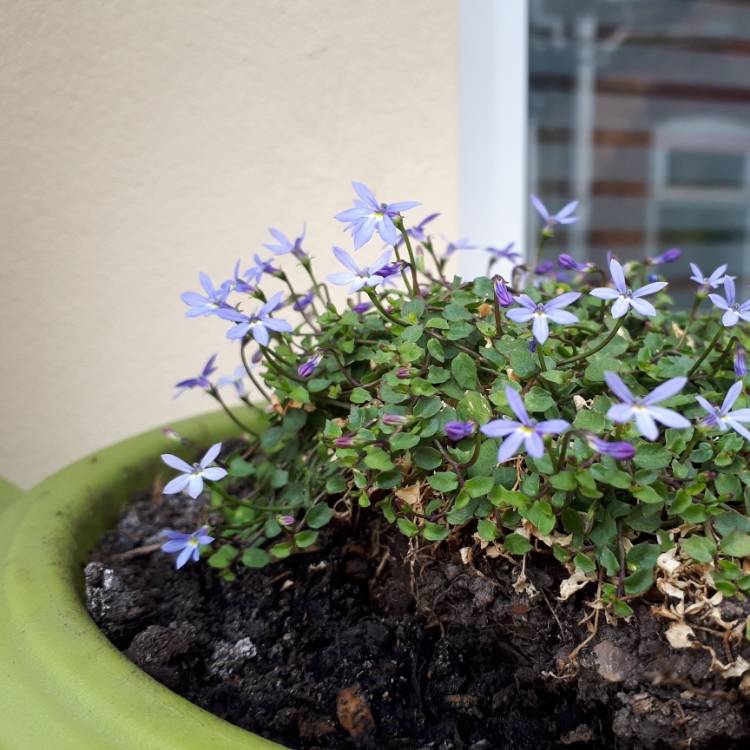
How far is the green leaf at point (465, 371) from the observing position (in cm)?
69

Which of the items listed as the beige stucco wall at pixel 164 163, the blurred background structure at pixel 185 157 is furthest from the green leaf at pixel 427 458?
the beige stucco wall at pixel 164 163

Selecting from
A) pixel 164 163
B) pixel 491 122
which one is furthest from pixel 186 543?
pixel 491 122

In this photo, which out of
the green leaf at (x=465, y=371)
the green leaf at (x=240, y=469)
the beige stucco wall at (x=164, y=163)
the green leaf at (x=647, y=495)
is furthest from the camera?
the beige stucco wall at (x=164, y=163)

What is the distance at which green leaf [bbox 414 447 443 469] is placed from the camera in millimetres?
661

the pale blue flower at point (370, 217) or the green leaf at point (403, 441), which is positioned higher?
the pale blue flower at point (370, 217)

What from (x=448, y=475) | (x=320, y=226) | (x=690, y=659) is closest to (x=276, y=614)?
(x=448, y=475)

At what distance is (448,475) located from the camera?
2.12 feet

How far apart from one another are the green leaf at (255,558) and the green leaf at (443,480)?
0.21m

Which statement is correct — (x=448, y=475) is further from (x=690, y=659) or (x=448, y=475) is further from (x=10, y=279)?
(x=10, y=279)

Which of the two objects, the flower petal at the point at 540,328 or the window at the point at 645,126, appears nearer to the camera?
the flower petal at the point at 540,328

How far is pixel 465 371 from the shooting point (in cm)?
69

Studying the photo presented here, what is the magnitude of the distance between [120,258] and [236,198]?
0.79 feet

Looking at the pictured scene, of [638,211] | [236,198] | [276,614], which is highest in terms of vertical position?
[236,198]

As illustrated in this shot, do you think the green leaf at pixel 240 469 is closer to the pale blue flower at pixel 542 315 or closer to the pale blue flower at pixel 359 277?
the pale blue flower at pixel 359 277
